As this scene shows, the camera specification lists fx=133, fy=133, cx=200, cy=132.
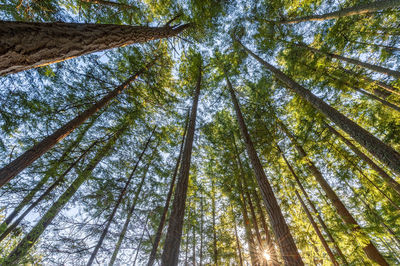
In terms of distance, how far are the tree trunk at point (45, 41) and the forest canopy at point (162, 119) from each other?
0.04ft

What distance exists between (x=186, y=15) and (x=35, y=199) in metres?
8.97

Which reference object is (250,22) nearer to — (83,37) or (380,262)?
(83,37)

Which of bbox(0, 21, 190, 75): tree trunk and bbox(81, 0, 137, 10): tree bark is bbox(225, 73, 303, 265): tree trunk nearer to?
bbox(0, 21, 190, 75): tree trunk

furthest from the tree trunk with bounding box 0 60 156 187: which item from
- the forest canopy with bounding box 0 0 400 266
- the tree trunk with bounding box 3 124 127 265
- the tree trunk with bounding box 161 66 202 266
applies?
the tree trunk with bounding box 161 66 202 266

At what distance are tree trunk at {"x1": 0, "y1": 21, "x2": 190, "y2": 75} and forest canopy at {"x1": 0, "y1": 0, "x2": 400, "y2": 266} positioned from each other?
14 millimetres

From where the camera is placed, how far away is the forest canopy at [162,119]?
9.91 ft

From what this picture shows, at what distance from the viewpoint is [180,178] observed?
3547 mm

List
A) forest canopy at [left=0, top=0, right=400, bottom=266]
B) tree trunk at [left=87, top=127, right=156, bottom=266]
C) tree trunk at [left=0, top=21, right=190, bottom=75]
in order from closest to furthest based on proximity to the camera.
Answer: tree trunk at [left=0, top=21, right=190, bottom=75] → forest canopy at [left=0, top=0, right=400, bottom=266] → tree trunk at [left=87, top=127, right=156, bottom=266]

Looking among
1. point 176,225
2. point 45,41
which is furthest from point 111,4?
point 176,225

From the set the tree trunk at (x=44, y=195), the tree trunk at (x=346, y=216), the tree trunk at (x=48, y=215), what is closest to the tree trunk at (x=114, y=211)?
the tree trunk at (x=48, y=215)

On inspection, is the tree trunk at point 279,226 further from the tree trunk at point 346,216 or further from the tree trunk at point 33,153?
the tree trunk at point 33,153

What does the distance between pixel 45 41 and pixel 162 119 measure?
5.86 meters

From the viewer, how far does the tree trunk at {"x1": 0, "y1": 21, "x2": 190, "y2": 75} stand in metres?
1.20

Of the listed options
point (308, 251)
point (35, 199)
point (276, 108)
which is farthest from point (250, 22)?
point (35, 199)
